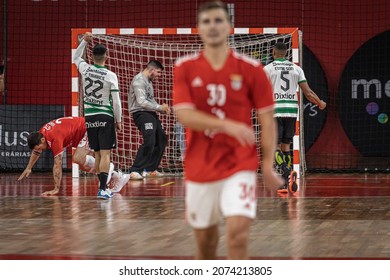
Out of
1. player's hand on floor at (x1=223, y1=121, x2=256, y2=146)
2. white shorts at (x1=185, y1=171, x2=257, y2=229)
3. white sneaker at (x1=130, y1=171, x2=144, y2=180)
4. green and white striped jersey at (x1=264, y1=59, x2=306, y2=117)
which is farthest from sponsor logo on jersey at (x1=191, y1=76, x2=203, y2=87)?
white sneaker at (x1=130, y1=171, x2=144, y2=180)

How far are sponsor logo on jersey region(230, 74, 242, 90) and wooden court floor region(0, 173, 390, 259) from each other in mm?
2519

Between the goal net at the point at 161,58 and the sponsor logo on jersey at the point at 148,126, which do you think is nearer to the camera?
the sponsor logo on jersey at the point at 148,126

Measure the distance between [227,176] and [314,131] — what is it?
543 inches

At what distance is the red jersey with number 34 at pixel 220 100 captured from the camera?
5.59 meters

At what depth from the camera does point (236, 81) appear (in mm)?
5598

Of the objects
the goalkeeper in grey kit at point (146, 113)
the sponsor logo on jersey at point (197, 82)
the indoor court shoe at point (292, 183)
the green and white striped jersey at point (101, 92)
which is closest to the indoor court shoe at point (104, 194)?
the green and white striped jersey at point (101, 92)

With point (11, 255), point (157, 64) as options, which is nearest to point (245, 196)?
point (11, 255)

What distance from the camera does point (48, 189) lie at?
14.5 metres

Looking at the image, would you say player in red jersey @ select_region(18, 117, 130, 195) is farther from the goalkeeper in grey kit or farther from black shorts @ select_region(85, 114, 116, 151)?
the goalkeeper in grey kit

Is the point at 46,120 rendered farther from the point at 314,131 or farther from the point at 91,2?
the point at 314,131

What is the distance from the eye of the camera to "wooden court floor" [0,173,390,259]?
8.13 m

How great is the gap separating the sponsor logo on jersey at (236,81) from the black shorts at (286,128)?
777 cm

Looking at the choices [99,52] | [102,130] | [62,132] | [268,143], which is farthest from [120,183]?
[268,143]

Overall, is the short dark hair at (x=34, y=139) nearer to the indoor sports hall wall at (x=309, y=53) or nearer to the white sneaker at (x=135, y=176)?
the white sneaker at (x=135, y=176)
